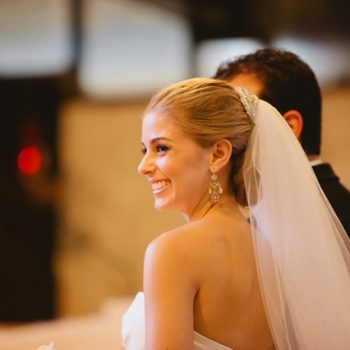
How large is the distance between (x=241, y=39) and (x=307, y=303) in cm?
522

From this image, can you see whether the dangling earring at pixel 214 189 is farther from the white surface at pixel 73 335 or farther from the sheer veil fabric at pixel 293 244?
the white surface at pixel 73 335

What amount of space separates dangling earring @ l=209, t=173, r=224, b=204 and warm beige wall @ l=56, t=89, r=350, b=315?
491cm

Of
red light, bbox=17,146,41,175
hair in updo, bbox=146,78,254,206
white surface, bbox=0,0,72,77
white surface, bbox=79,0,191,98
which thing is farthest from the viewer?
red light, bbox=17,146,41,175

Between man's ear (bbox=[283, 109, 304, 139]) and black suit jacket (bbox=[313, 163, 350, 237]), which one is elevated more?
man's ear (bbox=[283, 109, 304, 139])

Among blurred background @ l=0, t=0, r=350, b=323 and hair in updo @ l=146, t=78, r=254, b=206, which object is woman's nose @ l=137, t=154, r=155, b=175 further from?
blurred background @ l=0, t=0, r=350, b=323

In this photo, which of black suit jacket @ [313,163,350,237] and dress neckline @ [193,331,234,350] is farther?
black suit jacket @ [313,163,350,237]

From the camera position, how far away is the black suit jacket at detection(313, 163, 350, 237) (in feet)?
7.72

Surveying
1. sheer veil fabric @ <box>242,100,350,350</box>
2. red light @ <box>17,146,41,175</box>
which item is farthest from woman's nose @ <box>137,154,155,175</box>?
red light @ <box>17,146,41,175</box>

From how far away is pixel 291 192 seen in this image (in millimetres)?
2186

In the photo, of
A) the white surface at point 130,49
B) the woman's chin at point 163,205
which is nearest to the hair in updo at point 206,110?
the woman's chin at point 163,205

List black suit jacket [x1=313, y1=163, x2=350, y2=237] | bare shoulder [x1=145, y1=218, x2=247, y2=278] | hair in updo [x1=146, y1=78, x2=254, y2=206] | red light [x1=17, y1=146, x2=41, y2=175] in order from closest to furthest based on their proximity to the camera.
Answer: bare shoulder [x1=145, y1=218, x2=247, y2=278], hair in updo [x1=146, y1=78, x2=254, y2=206], black suit jacket [x1=313, y1=163, x2=350, y2=237], red light [x1=17, y1=146, x2=41, y2=175]

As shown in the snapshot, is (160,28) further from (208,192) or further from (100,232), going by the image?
(208,192)

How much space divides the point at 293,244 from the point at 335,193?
1.20 ft

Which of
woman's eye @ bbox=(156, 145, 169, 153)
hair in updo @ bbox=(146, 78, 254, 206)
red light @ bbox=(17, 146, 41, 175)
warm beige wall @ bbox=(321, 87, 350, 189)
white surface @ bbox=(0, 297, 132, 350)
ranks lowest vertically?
white surface @ bbox=(0, 297, 132, 350)
